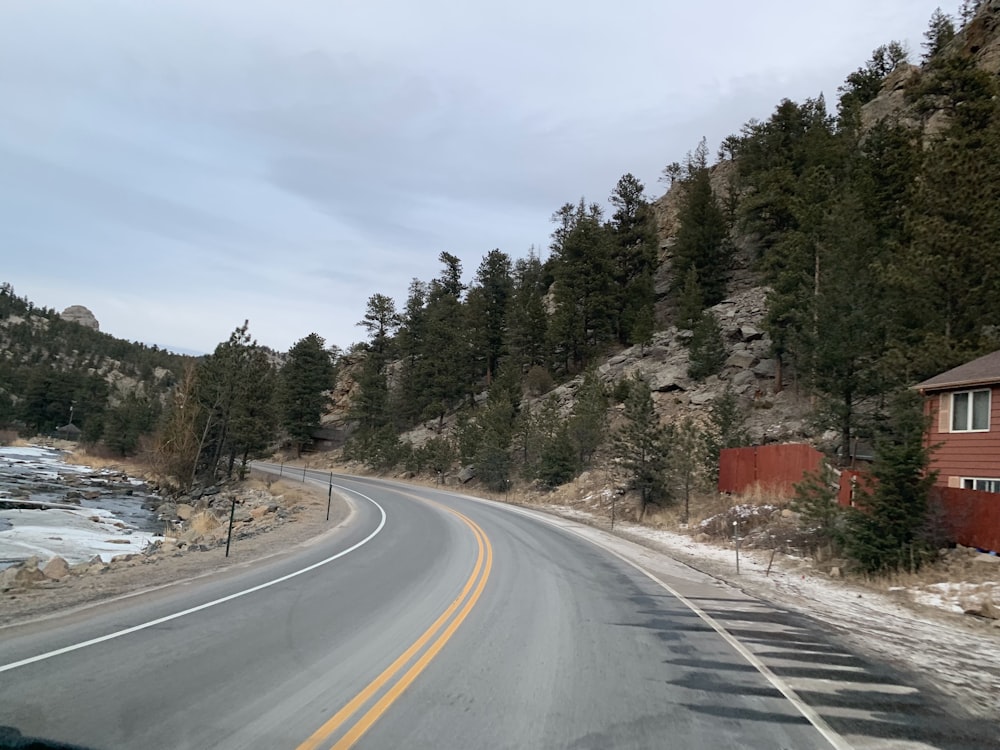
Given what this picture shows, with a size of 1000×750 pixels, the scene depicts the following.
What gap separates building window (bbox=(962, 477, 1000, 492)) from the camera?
17.7m

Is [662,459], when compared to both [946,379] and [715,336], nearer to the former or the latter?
[946,379]

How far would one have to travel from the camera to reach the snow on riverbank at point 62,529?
19.0 meters

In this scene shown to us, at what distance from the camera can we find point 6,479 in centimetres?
4381

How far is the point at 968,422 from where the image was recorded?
61.9 ft

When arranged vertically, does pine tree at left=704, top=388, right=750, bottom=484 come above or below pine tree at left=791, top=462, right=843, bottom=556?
above

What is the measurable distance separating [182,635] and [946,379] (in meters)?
21.6

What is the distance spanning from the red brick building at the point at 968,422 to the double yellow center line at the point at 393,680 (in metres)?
15.6

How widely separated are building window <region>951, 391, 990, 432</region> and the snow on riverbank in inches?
1013

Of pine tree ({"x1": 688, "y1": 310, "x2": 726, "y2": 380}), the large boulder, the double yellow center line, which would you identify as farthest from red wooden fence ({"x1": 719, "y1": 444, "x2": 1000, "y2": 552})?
pine tree ({"x1": 688, "y1": 310, "x2": 726, "y2": 380})

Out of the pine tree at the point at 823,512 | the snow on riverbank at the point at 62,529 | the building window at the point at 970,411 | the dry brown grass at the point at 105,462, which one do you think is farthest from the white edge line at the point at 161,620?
the dry brown grass at the point at 105,462

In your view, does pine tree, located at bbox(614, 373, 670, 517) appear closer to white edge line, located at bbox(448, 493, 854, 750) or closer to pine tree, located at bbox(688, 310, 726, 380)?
white edge line, located at bbox(448, 493, 854, 750)

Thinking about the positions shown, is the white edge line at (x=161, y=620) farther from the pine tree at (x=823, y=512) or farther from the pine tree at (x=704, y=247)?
the pine tree at (x=704, y=247)

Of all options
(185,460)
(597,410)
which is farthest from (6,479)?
(597,410)

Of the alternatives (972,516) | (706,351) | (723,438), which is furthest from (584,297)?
(972,516)
